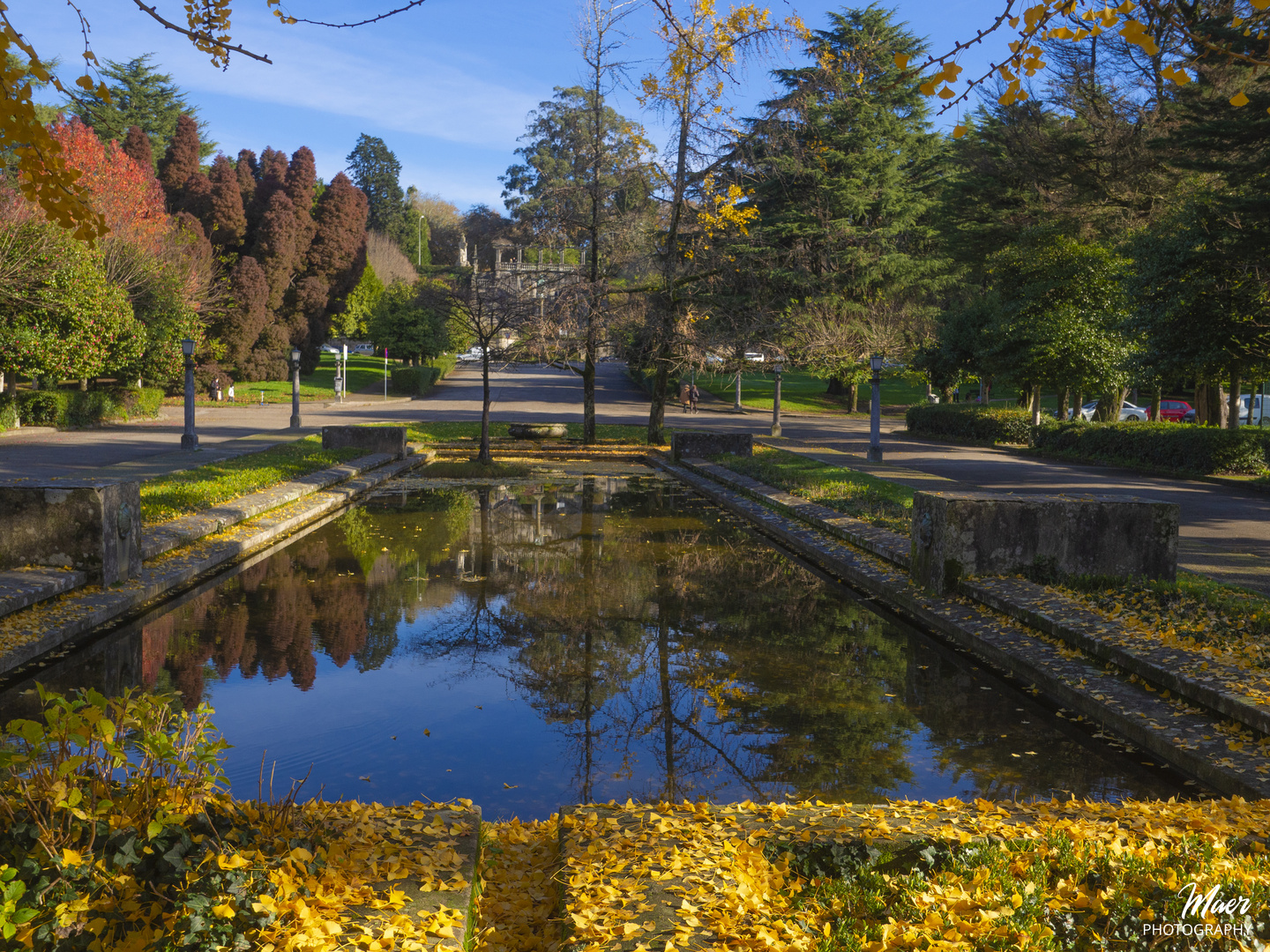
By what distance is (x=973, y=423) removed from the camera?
100.0 feet

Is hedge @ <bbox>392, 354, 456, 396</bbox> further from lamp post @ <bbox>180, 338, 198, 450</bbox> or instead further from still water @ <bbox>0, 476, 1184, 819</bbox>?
still water @ <bbox>0, 476, 1184, 819</bbox>

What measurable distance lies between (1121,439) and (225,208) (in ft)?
127

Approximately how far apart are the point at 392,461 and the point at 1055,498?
14.1m

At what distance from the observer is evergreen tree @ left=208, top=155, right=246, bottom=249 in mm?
44906

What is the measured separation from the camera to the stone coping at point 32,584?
7.02 metres

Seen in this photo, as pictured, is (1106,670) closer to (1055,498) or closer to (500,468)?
(1055,498)

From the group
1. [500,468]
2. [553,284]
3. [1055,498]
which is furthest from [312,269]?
[1055,498]

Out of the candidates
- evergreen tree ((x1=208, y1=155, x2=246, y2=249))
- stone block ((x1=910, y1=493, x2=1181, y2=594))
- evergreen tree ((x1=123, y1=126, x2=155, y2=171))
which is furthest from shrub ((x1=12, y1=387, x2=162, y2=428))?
stone block ((x1=910, y1=493, x2=1181, y2=594))

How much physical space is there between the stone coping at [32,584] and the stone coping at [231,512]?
1.12m

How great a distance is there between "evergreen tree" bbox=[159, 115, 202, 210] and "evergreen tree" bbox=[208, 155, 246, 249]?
1521 mm

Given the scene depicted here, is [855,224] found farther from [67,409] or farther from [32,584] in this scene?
[32,584]

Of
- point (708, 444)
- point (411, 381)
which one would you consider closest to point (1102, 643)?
Result: point (708, 444)

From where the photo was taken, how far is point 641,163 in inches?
910

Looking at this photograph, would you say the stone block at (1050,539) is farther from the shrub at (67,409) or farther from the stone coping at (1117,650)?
the shrub at (67,409)
